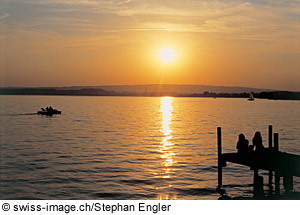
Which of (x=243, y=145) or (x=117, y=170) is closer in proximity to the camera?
(x=243, y=145)

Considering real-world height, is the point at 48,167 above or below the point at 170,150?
below

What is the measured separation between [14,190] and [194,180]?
11.1 metres

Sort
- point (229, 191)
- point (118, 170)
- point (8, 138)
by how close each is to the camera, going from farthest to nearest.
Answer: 1. point (8, 138)
2. point (118, 170)
3. point (229, 191)

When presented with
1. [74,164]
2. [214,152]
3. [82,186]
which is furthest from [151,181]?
[214,152]

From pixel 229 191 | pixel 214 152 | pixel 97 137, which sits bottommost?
pixel 229 191

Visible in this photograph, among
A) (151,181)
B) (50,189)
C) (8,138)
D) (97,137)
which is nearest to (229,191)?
(151,181)

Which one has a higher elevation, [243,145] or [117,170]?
[243,145]

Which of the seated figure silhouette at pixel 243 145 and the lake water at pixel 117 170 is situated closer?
the seated figure silhouette at pixel 243 145

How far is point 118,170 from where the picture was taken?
91.5 ft

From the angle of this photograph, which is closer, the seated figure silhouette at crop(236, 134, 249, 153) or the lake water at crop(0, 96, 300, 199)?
the seated figure silhouette at crop(236, 134, 249, 153)

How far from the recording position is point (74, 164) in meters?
30.2
